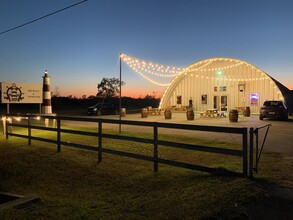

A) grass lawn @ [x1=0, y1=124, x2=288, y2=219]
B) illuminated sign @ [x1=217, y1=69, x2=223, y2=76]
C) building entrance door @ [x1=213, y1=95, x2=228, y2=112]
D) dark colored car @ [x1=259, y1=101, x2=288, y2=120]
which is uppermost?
illuminated sign @ [x1=217, y1=69, x2=223, y2=76]

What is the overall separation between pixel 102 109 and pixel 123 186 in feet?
87.3

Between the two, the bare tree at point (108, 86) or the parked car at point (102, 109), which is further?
the bare tree at point (108, 86)

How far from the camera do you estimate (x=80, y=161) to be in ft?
25.7

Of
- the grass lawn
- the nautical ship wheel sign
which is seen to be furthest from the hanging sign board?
the grass lawn

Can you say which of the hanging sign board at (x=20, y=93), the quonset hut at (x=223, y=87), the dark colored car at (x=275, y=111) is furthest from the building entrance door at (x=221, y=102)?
the hanging sign board at (x=20, y=93)

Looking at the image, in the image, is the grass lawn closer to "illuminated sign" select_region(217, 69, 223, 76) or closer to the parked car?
the parked car

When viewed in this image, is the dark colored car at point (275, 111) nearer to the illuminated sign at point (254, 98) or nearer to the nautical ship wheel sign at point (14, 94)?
the illuminated sign at point (254, 98)

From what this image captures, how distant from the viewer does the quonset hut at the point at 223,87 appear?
30141 millimetres

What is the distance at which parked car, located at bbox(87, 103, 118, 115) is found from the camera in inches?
1206

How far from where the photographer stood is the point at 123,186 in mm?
5691

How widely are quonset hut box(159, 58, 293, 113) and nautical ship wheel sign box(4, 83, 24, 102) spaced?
22255 millimetres

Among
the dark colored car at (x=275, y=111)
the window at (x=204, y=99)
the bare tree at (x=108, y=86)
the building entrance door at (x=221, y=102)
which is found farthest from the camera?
the bare tree at (x=108, y=86)

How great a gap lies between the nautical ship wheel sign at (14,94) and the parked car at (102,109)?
16.4 meters

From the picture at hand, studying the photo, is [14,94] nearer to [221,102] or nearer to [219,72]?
[219,72]
